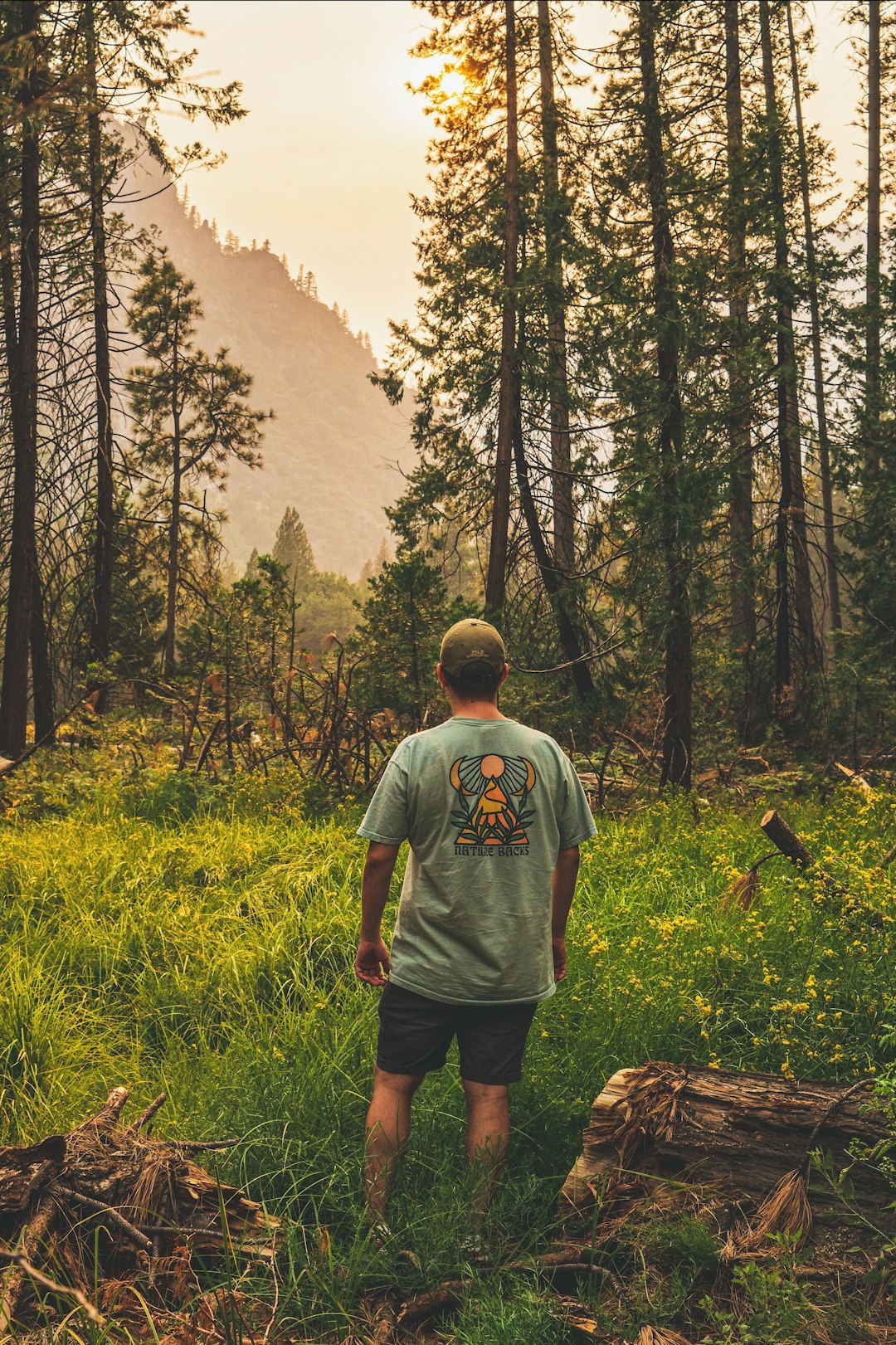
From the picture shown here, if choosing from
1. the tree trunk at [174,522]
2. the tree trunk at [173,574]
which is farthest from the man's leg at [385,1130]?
the tree trunk at [173,574]

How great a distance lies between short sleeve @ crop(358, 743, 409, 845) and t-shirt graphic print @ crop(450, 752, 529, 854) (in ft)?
0.57

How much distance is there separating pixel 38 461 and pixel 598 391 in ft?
26.6

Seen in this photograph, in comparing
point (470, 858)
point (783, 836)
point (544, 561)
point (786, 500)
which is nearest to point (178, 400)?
point (544, 561)

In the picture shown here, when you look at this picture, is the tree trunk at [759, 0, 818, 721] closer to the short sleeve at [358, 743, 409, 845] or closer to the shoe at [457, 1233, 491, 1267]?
the short sleeve at [358, 743, 409, 845]

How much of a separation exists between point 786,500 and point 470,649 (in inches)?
440

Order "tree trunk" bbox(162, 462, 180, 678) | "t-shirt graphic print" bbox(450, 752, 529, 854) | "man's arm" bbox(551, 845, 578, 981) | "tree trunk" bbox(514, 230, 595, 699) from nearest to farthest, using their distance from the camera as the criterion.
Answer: "t-shirt graphic print" bbox(450, 752, 529, 854) → "man's arm" bbox(551, 845, 578, 981) → "tree trunk" bbox(514, 230, 595, 699) → "tree trunk" bbox(162, 462, 180, 678)

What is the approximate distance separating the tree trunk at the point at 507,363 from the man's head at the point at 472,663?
29.4 feet

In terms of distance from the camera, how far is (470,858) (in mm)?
3082

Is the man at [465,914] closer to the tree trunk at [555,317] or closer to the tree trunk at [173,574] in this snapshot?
the tree trunk at [555,317]

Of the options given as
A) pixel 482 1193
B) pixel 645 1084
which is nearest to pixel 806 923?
pixel 645 1084

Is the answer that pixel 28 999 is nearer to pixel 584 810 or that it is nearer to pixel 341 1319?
Answer: pixel 341 1319

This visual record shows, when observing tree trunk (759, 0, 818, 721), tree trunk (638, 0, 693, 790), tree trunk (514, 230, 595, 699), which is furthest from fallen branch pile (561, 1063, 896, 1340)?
tree trunk (759, 0, 818, 721)

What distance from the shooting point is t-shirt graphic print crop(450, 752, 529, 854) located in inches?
121

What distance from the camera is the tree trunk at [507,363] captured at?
12336 millimetres
